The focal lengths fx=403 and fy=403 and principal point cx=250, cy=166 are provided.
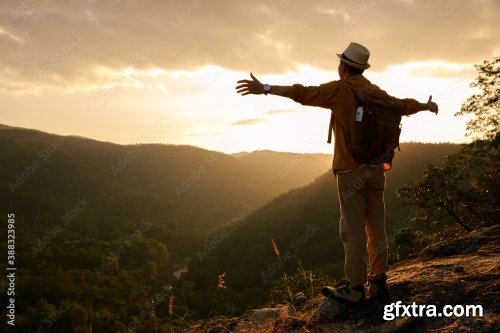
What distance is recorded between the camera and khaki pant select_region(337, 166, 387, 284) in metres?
3.85

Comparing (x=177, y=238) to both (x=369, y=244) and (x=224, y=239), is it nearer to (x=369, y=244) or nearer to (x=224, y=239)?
(x=224, y=239)

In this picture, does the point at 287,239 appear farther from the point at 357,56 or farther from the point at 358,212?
the point at 357,56

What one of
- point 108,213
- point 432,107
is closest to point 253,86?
point 432,107

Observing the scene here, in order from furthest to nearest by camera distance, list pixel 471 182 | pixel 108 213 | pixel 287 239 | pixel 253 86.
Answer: pixel 108 213 < pixel 287 239 < pixel 471 182 < pixel 253 86

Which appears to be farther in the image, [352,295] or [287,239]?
[287,239]

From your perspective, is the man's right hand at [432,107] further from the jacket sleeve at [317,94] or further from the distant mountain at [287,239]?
the distant mountain at [287,239]

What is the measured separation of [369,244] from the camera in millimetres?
4117

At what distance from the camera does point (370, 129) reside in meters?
3.76

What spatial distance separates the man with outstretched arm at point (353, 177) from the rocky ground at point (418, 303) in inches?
8.5

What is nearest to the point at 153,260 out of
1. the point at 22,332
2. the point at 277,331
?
the point at 22,332

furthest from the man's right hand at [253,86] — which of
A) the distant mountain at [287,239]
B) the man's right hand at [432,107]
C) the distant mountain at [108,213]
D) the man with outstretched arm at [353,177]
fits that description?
the distant mountain at [287,239]

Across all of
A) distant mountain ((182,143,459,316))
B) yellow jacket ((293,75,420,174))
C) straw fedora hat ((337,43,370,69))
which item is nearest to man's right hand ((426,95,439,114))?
yellow jacket ((293,75,420,174))

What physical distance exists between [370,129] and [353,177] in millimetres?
481

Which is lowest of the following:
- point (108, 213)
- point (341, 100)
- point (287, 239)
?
point (287, 239)
